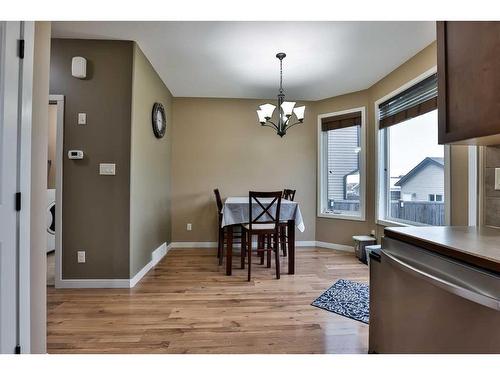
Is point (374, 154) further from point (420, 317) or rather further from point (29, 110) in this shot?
point (29, 110)

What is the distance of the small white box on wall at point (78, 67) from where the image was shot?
2.63 meters

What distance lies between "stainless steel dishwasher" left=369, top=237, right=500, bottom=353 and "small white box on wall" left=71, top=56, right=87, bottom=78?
120 inches

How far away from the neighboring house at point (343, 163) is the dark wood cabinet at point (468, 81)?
9.66 feet

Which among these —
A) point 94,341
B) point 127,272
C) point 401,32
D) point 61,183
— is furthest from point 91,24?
point 401,32

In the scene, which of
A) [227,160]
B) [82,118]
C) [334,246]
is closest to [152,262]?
[82,118]

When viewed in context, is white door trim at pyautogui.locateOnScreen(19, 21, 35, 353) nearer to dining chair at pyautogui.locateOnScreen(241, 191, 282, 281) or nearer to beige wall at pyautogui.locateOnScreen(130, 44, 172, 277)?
beige wall at pyautogui.locateOnScreen(130, 44, 172, 277)

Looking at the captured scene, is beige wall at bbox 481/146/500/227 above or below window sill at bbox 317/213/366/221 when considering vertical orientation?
above

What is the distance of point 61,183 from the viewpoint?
Result: 2.68m

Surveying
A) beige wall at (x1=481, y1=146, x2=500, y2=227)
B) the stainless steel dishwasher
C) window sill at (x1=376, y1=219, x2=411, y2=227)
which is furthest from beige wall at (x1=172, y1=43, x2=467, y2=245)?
the stainless steel dishwasher

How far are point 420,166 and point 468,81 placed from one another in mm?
2221

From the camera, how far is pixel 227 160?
4.57 m

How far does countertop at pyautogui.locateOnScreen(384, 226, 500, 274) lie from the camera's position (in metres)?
0.83

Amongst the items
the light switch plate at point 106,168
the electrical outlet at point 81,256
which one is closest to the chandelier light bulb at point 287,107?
the light switch plate at point 106,168
